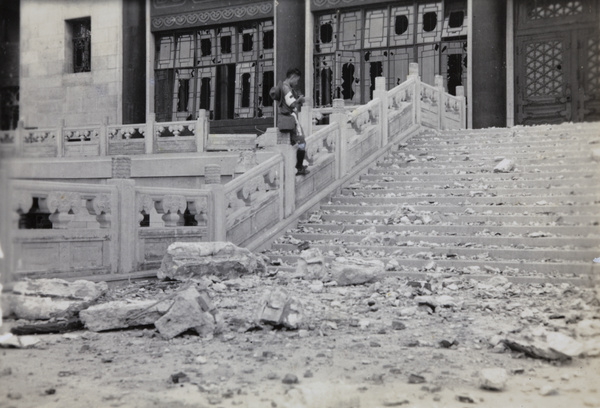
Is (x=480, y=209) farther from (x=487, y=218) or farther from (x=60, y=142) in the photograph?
(x=60, y=142)

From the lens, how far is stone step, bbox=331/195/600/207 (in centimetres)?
955

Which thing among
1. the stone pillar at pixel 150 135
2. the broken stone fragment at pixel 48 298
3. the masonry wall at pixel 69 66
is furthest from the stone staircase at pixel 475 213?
the masonry wall at pixel 69 66

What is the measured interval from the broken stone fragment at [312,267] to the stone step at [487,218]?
2099mm

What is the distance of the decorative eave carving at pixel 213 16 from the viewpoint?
19484 millimetres

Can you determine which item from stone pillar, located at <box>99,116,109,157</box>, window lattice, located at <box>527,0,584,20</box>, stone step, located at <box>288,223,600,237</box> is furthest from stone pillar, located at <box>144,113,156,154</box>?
window lattice, located at <box>527,0,584,20</box>

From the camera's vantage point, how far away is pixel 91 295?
668 cm

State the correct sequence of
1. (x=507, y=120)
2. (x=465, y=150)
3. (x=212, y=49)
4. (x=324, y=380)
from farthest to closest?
(x=212, y=49)
(x=507, y=120)
(x=465, y=150)
(x=324, y=380)

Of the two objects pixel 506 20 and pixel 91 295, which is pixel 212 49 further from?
pixel 91 295

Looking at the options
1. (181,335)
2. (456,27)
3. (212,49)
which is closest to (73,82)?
(212,49)

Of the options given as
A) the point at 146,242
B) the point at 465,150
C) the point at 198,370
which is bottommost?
the point at 198,370

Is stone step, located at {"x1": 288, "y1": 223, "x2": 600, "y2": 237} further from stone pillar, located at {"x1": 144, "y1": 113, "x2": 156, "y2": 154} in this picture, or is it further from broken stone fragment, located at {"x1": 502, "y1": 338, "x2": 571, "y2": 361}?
stone pillar, located at {"x1": 144, "y1": 113, "x2": 156, "y2": 154}

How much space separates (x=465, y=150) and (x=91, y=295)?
327 inches

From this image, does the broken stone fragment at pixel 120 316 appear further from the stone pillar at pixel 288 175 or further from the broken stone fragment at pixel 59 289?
the stone pillar at pixel 288 175

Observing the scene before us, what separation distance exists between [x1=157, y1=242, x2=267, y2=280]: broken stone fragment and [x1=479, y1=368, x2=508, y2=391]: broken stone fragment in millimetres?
4432
